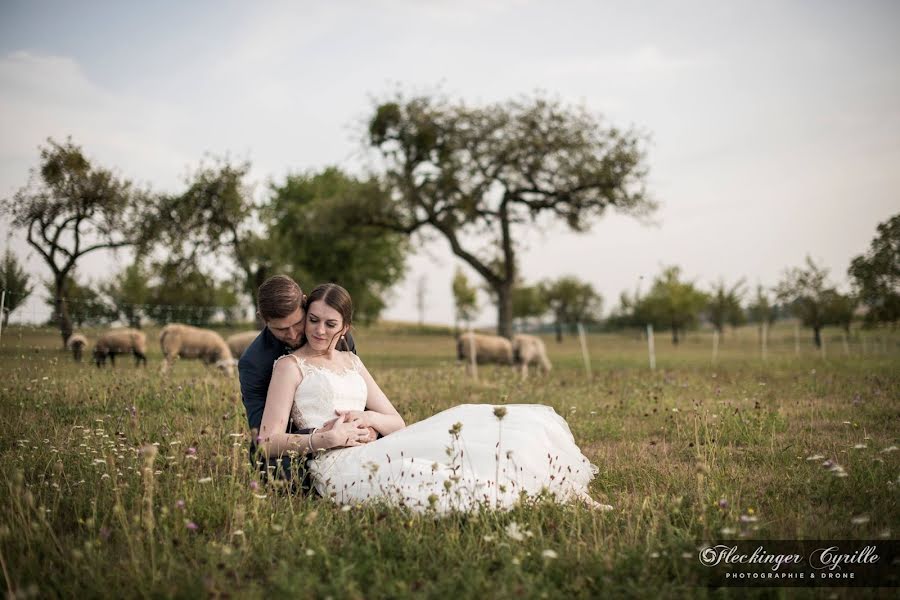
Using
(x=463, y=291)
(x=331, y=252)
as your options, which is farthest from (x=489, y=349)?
(x=463, y=291)

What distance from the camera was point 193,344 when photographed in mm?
19188

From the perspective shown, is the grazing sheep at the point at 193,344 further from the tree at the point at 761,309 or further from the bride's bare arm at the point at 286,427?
the tree at the point at 761,309

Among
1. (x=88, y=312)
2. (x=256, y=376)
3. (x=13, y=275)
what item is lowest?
(x=256, y=376)

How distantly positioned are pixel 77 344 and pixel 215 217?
66.0 feet

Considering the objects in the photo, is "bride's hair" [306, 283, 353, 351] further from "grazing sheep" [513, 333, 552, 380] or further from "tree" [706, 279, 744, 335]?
"tree" [706, 279, 744, 335]

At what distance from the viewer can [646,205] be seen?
27.8 meters

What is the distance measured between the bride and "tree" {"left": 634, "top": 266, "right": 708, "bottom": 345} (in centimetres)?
6052

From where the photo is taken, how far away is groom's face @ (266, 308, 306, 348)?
16.1 feet

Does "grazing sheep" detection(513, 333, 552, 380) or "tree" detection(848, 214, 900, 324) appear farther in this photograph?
"tree" detection(848, 214, 900, 324)

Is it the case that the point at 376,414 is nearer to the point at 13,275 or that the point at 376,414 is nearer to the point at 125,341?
the point at 125,341

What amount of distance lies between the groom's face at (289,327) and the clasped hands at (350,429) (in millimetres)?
763

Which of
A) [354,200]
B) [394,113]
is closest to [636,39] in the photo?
[394,113]

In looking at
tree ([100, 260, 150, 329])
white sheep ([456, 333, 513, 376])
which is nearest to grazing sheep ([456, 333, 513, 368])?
white sheep ([456, 333, 513, 376])

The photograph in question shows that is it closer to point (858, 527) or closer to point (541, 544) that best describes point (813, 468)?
point (858, 527)
